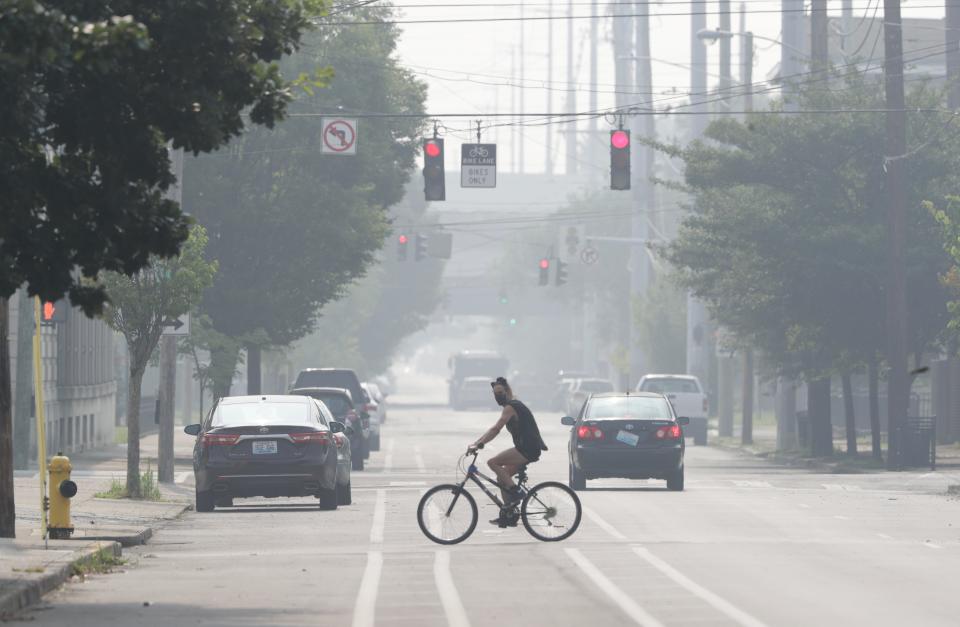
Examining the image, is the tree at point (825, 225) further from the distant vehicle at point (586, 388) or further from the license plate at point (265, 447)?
the distant vehicle at point (586, 388)

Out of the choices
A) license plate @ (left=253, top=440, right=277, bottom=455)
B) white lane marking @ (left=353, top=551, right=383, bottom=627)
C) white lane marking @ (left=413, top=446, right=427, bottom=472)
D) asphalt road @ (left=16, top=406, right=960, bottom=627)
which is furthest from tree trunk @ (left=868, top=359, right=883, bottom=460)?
white lane marking @ (left=353, top=551, right=383, bottom=627)

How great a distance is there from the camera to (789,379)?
4712cm

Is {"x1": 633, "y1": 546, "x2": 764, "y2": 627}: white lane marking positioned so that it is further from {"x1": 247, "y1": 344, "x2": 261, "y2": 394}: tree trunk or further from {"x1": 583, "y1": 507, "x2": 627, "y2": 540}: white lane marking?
{"x1": 247, "y1": 344, "x2": 261, "y2": 394}: tree trunk

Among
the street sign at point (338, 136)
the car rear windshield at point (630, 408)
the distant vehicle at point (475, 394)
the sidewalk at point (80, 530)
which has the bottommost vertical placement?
the distant vehicle at point (475, 394)

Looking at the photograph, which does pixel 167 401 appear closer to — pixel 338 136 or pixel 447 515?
pixel 338 136

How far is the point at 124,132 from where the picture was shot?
46.6 feet

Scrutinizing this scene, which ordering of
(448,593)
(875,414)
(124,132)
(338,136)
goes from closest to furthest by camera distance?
(124,132), (448,593), (338,136), (875,414)

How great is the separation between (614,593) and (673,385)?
39602 millimetres

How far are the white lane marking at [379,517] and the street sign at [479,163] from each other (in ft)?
39.5

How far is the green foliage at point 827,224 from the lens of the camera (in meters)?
42.2

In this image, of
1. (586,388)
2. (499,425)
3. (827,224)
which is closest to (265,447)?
(499,425)

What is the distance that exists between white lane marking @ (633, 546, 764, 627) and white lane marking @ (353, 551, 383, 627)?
2.44m

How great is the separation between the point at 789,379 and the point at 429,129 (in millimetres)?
11207

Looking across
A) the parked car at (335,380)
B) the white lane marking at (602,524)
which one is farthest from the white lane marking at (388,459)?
the white lane marking at (602,524)
